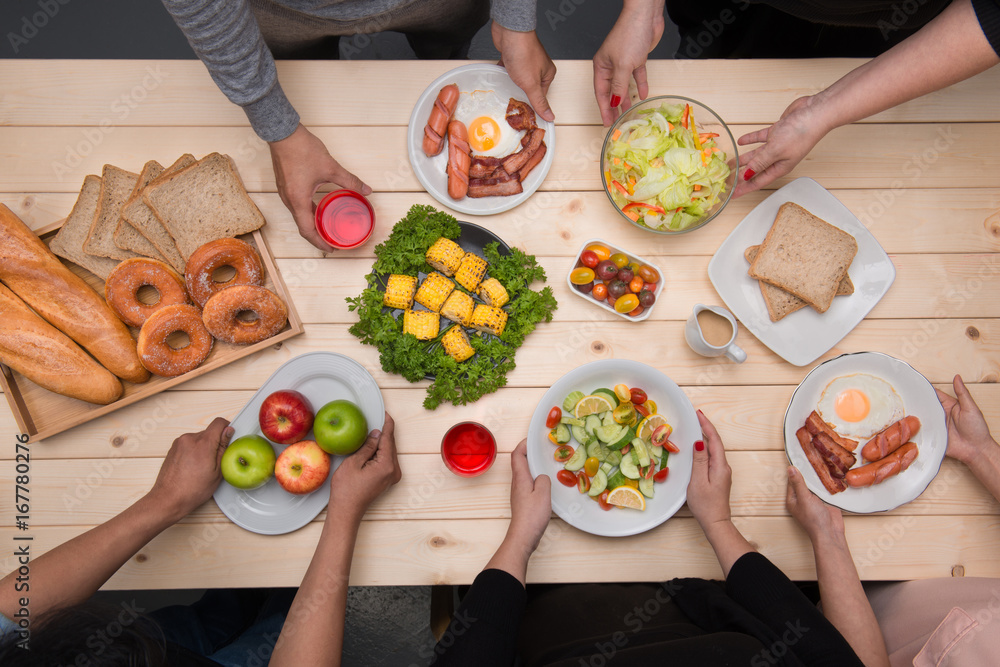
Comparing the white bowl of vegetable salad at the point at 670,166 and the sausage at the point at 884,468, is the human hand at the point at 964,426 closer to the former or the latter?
the sausage at the point at 884,468

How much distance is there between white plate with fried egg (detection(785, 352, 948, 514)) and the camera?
6.17 ft

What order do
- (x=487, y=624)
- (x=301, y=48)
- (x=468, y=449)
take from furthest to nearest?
(x=301, y=48) → (x=468, y=449) → (x=487, y=624)

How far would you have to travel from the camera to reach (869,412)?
193 cm

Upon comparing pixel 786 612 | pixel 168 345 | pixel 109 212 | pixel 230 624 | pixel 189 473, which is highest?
pixel 109 212

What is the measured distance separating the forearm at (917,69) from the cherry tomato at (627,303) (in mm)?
843

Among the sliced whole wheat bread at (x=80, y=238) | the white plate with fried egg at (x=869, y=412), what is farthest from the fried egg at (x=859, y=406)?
the sliced whole wheat bread at (x=80, y=238)

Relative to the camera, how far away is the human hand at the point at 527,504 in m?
1.77

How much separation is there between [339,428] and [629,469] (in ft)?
3.21

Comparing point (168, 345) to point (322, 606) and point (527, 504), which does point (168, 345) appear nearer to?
point (322, 606)

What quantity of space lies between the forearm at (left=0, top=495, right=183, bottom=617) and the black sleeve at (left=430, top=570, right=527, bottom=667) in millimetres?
978

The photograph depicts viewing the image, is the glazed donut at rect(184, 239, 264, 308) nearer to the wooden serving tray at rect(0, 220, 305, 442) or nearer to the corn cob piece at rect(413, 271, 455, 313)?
the wooden serving tray at rect(0, 220, 305, 442)

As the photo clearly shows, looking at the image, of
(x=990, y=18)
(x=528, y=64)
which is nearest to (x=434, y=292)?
(x=528, y=64)

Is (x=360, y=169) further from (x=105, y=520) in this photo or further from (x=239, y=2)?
(x=105, y=520)

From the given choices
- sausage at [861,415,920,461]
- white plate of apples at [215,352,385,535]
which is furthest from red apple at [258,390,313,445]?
sausage at [861,415,920,461]
